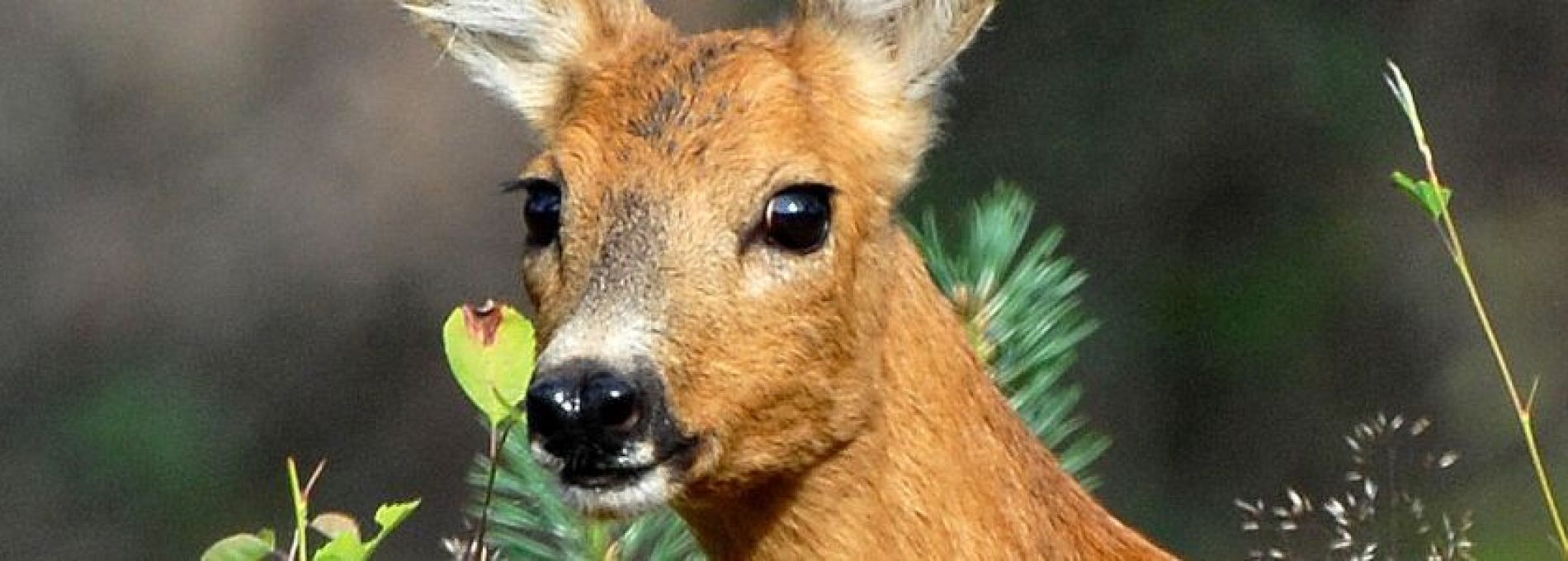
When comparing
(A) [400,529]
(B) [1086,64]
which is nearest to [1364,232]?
(B) [1086,64]

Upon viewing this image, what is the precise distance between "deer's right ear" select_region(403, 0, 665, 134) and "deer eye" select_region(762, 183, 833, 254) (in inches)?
25.0

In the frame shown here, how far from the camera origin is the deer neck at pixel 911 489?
642 cm

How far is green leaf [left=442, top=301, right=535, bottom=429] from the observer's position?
5262 millimetres

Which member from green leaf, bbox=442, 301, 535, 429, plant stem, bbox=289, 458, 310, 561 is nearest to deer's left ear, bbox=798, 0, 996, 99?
green leaf, bbox=442, 301, 535, 429

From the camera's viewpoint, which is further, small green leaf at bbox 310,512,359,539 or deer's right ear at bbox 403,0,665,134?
deer's right ear at bbox 403,0,665,134

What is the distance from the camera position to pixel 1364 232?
14.5m

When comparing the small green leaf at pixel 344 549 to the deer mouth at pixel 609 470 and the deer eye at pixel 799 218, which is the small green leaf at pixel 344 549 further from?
the deer eye at pixel 799 218

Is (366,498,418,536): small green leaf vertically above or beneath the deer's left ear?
beneath

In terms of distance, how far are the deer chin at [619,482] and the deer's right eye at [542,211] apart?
1.83ft

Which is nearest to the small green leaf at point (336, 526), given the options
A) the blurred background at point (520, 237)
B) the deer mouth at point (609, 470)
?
the deer mouth at point (609, 470)

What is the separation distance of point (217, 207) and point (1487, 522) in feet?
21.1

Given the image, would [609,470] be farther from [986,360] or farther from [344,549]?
[986,360]

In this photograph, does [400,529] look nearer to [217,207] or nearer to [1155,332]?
[217,207]

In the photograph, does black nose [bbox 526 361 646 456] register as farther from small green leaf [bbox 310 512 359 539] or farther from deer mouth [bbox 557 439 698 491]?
small green leaf [bbox 310 512 359 539]
